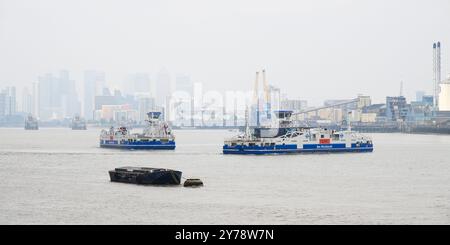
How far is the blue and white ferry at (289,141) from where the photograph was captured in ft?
272

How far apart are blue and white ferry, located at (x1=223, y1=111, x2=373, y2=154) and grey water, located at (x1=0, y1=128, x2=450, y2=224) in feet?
25.6

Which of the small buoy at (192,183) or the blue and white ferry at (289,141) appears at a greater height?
the blue and white ferry at (289,141)

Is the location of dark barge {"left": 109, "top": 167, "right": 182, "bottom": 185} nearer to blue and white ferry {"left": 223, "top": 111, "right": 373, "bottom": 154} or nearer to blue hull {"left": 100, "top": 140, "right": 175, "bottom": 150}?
blue and white ferry {"left": 223, "top": 111, "right": 373, "bottom": 154}

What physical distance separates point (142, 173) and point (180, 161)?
25188mm

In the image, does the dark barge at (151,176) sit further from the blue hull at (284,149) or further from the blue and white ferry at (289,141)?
the blue and white ferry at (289,141)

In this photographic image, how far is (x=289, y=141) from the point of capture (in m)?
83.2

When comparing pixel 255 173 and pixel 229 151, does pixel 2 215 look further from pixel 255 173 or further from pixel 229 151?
pixel 229 151

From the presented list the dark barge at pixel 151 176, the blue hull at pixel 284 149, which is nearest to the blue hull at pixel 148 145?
the blue hull at pixel 284 149

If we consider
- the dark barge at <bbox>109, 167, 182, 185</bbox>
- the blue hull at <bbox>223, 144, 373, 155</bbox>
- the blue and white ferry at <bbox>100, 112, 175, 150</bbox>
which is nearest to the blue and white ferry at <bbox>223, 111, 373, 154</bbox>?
the blue hull at <bbox>223, 144, 373, 155</bbox>

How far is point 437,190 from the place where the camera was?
4934 cm

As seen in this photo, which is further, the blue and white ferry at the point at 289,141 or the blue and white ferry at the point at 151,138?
the blue and white ferry at the point at 151,138

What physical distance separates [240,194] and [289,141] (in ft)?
121

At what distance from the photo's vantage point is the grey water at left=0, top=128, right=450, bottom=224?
123 feet

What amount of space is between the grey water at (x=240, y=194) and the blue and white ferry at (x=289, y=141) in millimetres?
7804
